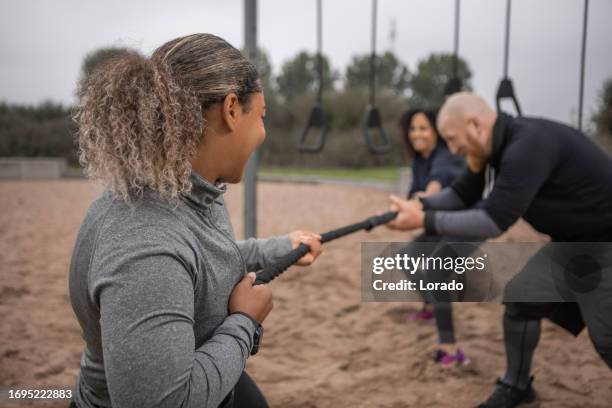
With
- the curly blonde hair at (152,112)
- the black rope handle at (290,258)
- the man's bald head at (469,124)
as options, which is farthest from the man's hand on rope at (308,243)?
the man's bald head at (469,124)

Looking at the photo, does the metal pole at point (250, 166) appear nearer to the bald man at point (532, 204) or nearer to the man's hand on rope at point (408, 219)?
the man's hand on rope at point (408, 219)

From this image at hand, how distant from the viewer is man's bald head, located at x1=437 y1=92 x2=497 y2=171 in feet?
7.13

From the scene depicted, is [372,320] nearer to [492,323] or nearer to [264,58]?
[492,323]

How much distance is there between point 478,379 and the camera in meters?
2.67

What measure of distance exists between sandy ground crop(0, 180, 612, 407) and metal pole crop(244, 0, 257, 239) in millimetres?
782

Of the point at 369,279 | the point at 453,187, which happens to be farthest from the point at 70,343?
the point at 453,187

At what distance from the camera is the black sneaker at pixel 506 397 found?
231cm

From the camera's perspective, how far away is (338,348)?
315cm

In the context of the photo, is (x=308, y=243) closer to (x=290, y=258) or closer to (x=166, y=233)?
(x=290, y=258)

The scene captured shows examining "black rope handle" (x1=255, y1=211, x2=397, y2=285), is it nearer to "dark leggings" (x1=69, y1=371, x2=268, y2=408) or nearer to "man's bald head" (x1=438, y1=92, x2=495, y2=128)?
"dark leggings" (x1=69, y1=371, x2=268, y2=408)

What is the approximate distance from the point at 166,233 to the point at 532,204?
1.66 m

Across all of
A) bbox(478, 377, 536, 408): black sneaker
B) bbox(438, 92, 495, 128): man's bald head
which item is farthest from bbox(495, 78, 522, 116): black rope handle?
bbox(478, 377, 536, 408): black sneaker

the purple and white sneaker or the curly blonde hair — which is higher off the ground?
the curly blonde hair

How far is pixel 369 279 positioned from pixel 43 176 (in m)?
19.3
